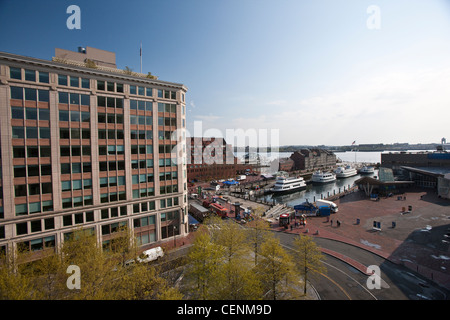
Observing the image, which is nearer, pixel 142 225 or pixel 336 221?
pixel 142 225

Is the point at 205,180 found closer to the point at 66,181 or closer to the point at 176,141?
the point at 176,141

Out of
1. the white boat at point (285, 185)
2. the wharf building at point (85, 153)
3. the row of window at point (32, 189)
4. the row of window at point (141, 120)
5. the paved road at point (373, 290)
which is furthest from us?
the white boat at point (285, 185)

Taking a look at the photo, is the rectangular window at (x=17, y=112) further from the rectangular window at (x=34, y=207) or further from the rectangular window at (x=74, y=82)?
the rectangular window at (x=34, y=207)

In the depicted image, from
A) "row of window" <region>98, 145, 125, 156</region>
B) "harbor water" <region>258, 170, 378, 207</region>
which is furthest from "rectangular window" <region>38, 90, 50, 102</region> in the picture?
"harbor water" <region>258, 170, 378, 207</region>

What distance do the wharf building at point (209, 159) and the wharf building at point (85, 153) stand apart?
63.3m

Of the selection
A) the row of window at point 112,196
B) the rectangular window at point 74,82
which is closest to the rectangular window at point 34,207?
the row of window at point 112,196

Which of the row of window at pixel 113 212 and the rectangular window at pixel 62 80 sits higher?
the rectangular window at pixel 62 80

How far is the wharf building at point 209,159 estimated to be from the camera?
330 ft

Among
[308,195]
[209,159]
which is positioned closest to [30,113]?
[209,159]

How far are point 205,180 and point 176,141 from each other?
6679 cm

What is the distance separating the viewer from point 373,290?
2066 centimetres
